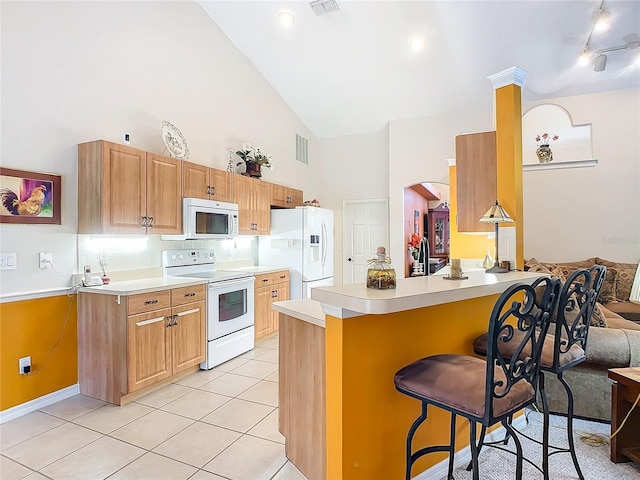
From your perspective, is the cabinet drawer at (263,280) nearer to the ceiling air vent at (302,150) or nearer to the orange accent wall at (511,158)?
the ceiling air vent at (302,150)

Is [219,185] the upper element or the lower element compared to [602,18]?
lower

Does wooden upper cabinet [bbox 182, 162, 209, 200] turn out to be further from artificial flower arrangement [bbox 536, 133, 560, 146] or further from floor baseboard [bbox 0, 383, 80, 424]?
artificial flower arrangement [bbox 536, 133, 560, 146]

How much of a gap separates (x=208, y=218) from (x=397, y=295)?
309 centimetres

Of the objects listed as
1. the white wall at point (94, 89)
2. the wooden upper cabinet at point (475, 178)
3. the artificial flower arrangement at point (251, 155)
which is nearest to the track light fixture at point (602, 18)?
the wooden upper cabinet at point (475, 178)

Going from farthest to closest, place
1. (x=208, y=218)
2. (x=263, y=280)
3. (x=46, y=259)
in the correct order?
1. (x=263, y=280)
2. (x=208, y=218)
3. (x=46, y=259)

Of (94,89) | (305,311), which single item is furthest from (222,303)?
(94,89)

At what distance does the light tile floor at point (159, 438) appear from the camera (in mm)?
2062

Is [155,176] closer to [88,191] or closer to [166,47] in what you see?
[88,191]

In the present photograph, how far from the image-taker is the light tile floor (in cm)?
206

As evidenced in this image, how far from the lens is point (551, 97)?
5305mm

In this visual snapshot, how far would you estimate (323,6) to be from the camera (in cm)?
439

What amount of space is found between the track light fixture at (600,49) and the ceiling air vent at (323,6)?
2.78m

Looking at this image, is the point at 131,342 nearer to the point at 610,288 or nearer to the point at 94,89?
the point at 94,89

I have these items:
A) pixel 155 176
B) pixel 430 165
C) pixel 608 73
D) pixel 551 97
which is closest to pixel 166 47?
pixel 155 176
